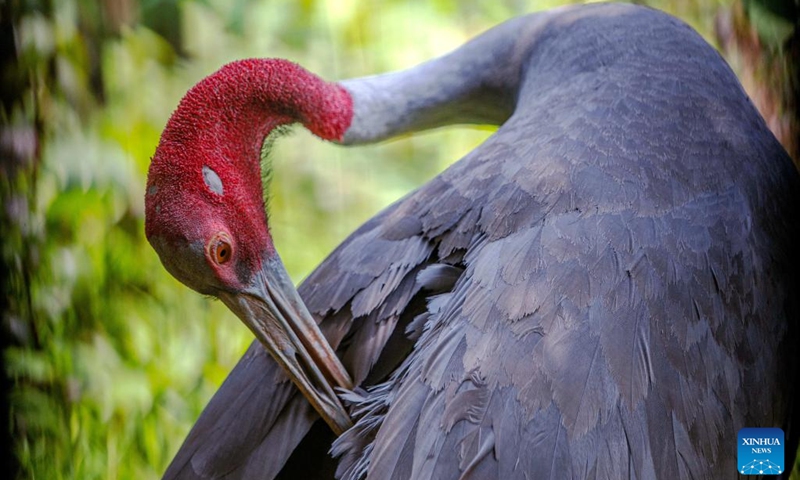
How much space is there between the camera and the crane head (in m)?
1.23

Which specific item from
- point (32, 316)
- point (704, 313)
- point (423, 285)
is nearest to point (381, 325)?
point (423, 285)

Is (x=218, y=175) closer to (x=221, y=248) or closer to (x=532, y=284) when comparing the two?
(x=221, y=248)

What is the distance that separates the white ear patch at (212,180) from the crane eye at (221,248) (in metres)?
0.07

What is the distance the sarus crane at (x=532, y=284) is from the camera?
1.02 m

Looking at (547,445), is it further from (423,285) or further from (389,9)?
(389,9)

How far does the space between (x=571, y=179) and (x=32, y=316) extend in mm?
1000

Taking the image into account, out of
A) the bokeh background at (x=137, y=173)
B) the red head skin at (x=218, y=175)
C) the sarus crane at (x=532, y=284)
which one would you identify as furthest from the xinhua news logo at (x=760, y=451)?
the red head skin at (x=218, y=175)

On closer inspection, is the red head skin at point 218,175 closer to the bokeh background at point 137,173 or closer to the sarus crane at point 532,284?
the sarus crane at point 532,284

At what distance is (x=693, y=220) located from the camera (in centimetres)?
117

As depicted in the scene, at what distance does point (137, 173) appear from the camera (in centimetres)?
171

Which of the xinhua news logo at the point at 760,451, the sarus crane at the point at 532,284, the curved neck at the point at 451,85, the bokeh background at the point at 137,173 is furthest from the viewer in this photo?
the curved neck at the point at 451,85

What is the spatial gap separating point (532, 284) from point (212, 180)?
20.1 inches

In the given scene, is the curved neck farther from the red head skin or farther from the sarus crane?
the red head skin

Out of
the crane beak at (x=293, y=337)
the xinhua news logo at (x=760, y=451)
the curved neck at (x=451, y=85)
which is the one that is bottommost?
the xinhua news logo at (x=760, y=451)
